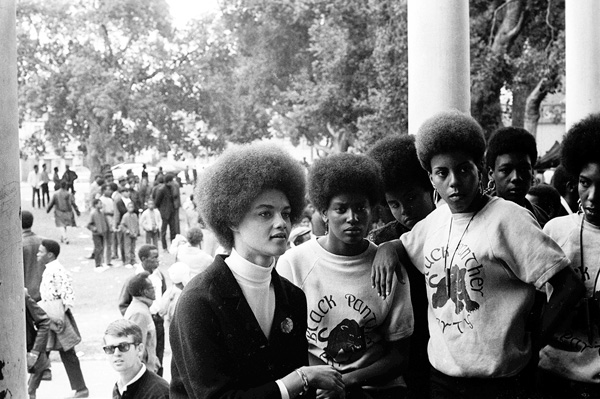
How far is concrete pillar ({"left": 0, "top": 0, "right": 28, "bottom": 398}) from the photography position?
3.84 meters

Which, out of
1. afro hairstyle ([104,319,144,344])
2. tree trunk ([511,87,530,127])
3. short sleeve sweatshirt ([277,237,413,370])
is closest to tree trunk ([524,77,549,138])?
tree trunk ([511,87,530,127])

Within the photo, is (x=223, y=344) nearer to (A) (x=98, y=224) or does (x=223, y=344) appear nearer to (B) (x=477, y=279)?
(B) (x=477, y=279)

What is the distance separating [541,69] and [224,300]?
44.6 ft

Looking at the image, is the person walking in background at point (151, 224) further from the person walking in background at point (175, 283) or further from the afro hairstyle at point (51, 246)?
the person walking in background at point (175, 283)

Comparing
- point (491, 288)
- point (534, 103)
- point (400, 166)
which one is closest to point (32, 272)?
point (400, 166)

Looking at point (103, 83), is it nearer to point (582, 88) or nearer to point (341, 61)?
point (341, 61)

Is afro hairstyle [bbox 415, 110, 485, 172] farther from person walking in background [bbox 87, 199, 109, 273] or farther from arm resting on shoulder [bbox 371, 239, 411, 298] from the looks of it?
→ person walking in background [bbox 87, 199, 109, 273]

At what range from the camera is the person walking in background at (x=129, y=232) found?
1853 centimetres

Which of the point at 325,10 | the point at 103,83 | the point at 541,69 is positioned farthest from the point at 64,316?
the point at 103,83

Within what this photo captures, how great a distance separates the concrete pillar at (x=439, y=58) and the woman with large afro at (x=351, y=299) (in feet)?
7.08

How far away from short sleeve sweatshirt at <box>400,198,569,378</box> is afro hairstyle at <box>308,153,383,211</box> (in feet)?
1.46

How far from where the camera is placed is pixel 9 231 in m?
3.88

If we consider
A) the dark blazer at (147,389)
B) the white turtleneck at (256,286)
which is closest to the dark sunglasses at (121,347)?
the dark blazer at (147,389)

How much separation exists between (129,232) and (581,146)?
15.9 m
